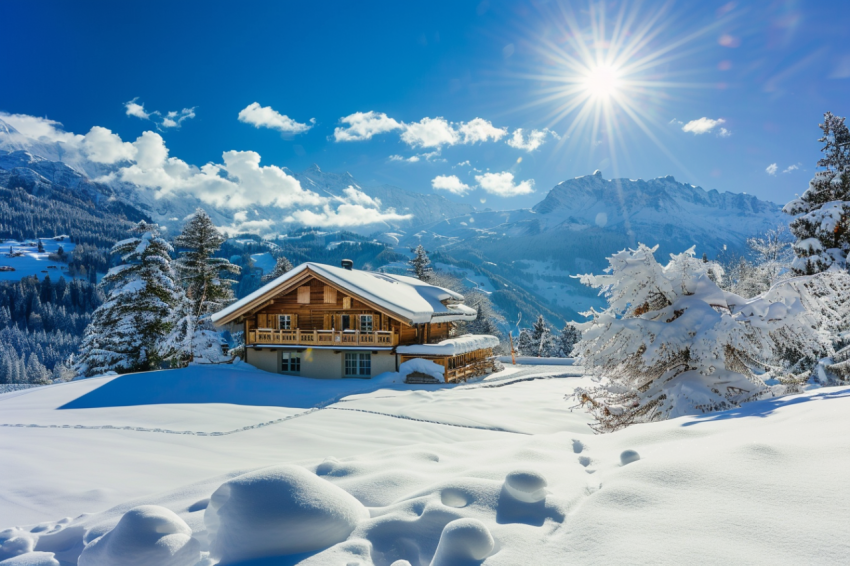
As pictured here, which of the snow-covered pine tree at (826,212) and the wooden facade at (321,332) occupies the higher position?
the snow-covered pine tree at (826,212)

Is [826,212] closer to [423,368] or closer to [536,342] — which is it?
[423,368]

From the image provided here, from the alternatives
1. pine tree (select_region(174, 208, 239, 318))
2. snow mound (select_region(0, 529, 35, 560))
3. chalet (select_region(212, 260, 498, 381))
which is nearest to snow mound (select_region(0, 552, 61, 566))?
snow mound (select_region(0, 529, 35, 560))

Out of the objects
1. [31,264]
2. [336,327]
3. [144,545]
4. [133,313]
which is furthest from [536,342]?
[31,264]

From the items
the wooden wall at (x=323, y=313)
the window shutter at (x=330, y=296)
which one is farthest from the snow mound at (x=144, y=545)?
the window shutter at (x=330, y=296)

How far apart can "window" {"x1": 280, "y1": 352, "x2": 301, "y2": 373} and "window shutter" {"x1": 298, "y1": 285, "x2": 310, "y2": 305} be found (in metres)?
2.99

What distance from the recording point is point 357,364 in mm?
22891

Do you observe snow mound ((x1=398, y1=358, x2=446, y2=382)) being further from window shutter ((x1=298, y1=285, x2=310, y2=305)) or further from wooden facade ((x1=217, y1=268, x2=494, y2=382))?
window shutter ((x1=298, y1=285, x2=310, y2=305))

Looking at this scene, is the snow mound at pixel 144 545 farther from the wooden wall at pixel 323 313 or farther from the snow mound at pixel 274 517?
the wooden wall at pixel 323 313

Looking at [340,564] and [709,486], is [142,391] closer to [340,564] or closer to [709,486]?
[340,564]

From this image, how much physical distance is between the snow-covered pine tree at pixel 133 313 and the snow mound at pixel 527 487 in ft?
85.8

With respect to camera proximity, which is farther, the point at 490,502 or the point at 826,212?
the point at 826,212

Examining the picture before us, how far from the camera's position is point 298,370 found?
23.3 meters

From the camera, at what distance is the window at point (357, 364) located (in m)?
22.8

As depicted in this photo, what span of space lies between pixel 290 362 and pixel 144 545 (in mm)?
21880
